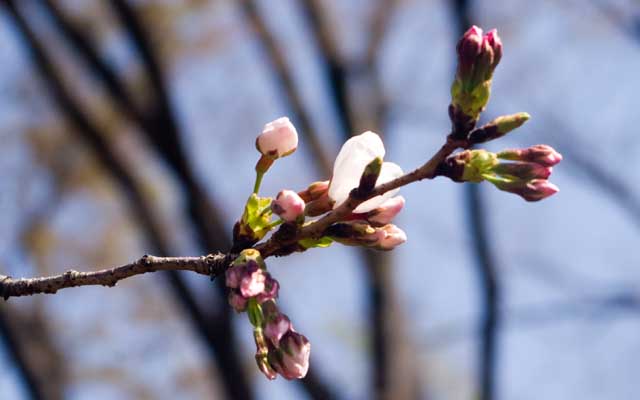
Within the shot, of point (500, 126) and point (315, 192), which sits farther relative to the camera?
point (315, 192)

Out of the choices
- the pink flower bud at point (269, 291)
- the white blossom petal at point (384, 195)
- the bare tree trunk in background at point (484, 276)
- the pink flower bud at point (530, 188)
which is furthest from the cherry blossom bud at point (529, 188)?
the bare tree trunk in background at point (484, 276)

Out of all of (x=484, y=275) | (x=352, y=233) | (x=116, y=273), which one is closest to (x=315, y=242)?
(x=352, y=233)

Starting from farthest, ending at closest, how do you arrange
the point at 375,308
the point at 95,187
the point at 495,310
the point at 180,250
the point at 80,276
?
the point at 95,187
the point at 180,250
the point at 375,308
the point at 495,310
the point at 80,276

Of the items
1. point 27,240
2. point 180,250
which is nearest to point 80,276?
point 180,250

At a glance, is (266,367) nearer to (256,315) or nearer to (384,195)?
(256,315)

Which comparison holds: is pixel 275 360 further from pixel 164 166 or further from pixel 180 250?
pixel 180 250

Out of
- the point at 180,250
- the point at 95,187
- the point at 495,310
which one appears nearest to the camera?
the point at 495,310
